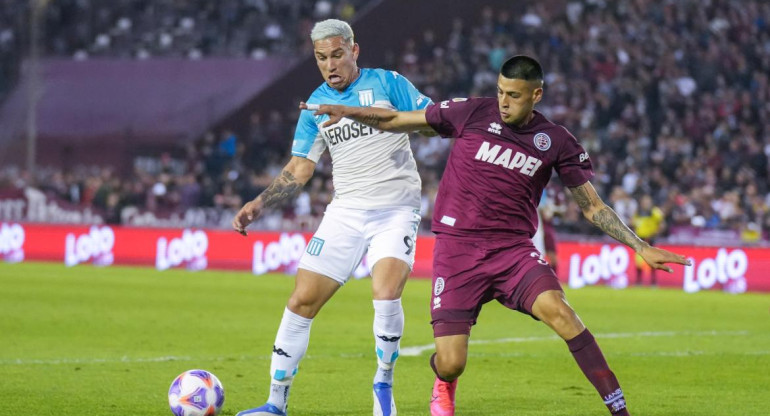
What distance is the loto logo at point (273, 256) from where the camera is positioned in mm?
24078

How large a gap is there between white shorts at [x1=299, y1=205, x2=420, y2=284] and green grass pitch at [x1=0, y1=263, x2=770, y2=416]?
977 millimetres

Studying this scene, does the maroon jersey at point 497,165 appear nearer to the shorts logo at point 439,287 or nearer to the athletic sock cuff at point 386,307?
the shorts logo at point 439,287

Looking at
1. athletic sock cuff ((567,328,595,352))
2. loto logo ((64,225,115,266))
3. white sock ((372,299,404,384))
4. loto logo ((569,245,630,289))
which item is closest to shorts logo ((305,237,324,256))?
white sock ((372,299,404,384))

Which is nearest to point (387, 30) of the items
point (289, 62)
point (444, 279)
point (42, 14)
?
point (289, 62)

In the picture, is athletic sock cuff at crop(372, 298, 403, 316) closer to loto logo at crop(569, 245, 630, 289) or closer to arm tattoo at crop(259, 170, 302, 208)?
arm tattoo at crop(259, 170, 302, 208)

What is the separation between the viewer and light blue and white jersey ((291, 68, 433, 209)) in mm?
7527

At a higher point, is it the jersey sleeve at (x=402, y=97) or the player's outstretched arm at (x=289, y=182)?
the jersey sleeve at (x=402, y=97)

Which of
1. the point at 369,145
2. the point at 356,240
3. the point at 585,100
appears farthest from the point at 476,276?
the point at 585,100

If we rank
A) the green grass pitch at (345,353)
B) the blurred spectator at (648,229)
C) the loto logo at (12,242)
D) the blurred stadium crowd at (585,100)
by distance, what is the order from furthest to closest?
the loto logo at (12,242)
the blurred stadium crowd at (585,100)
the blurred spectator at (648,229)
the green grass pitch at (345,353)

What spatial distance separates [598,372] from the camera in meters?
6.37

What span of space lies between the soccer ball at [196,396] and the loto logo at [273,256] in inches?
664

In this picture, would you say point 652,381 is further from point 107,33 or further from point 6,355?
point 107,33

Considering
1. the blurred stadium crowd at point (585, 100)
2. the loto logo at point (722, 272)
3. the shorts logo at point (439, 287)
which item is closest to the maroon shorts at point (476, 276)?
the shorts logo at point (439, 287)

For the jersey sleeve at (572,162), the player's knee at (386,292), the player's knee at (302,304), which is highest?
the jersey sleeve at (572,162)
